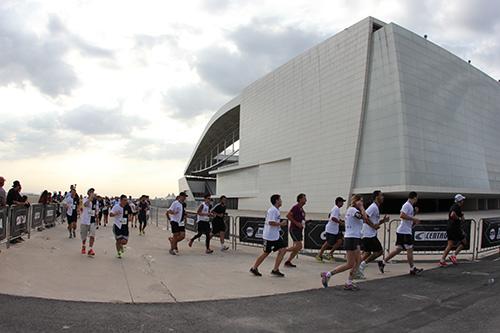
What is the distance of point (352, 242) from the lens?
7195mm

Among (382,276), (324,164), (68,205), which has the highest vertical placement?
(324,164)

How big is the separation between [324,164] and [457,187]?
1113 cm

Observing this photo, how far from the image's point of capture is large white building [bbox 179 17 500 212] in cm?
3062

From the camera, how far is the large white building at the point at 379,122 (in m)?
30.6

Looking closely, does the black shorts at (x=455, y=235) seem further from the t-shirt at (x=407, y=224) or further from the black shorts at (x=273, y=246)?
the black shorts at (x=273, y=246)

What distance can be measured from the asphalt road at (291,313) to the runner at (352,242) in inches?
9.0

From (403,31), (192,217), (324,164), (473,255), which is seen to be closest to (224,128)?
(324,164)

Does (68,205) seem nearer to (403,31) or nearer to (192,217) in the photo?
(192,217)

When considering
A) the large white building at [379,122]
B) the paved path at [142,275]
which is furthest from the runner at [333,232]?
the large white building at [379,122]

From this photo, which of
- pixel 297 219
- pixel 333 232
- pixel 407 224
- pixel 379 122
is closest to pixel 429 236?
pixel 407 224

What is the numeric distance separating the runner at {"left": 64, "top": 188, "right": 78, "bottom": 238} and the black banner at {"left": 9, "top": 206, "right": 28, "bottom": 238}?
2.43 metres

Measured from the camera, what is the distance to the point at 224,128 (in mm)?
65562

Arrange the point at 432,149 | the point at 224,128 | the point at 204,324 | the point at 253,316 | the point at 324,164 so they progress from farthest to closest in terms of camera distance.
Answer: the point at 224,128 → the point at 324,164 → the point at 432,149 → the point at 253,316 → the point at 204,324

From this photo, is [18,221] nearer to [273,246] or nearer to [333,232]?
[273,246]
